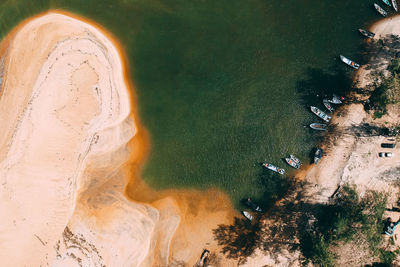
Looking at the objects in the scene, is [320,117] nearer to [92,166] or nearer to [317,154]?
[317,154]

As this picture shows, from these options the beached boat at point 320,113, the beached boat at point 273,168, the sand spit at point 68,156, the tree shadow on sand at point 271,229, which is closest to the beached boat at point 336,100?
the beached boat at point 320,113

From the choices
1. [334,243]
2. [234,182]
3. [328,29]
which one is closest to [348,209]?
[334,243]

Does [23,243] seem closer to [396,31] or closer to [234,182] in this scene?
[234,182]

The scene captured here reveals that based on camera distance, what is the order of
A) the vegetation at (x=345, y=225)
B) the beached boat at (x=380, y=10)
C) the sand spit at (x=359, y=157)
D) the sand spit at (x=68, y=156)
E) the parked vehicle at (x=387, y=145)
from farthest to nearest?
the beached boat at (x=380, y=10)
the sand spit at (x=359, y=157)
the parked vehicle at (x=387, y=145)
the vegetation at (x=345, y=225)
the sand spit at (x=68, y=156)

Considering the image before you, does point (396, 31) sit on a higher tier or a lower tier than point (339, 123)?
higher

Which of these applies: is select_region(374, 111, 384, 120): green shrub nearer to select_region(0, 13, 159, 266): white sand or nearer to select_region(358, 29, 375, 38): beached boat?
select_region(358, 29, 375, 38): beached boat

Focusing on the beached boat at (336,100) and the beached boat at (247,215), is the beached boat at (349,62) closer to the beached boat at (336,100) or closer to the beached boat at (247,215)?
the beached boat at (336,100)

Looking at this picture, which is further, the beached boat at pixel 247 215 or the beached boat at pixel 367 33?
the beached boat at pixel 247 215
